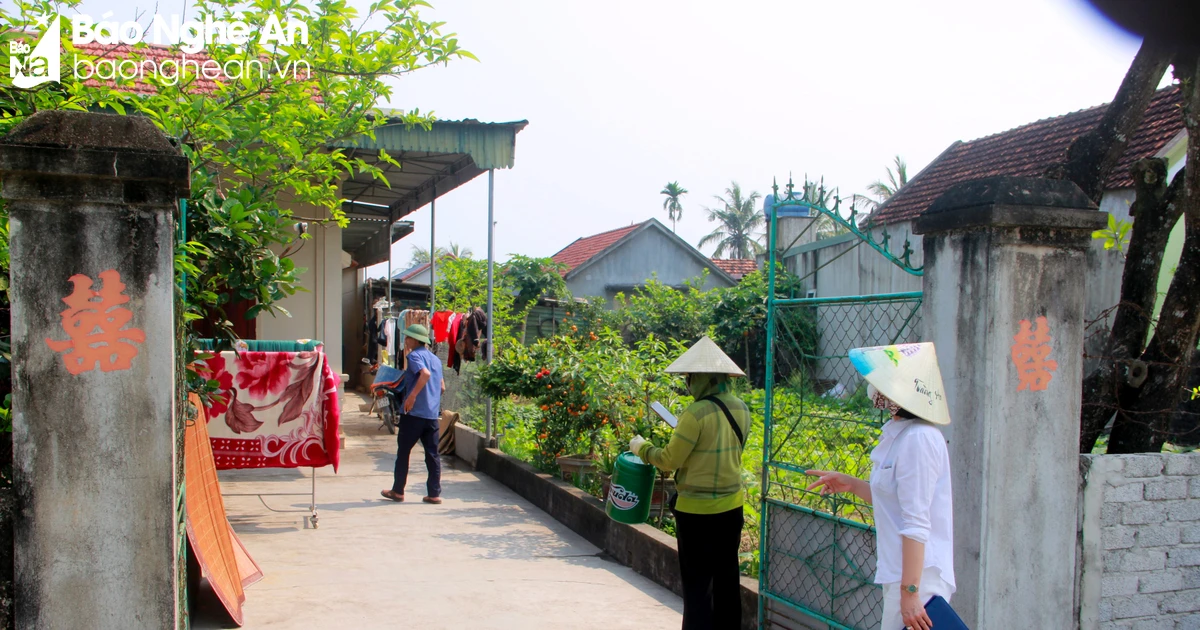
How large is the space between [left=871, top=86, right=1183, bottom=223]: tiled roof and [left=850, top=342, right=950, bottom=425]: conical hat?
10020 mm

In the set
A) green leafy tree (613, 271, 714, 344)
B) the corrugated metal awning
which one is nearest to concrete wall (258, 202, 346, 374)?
the corrugated metal awning

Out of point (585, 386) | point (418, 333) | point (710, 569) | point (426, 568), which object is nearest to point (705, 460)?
point (710, 569)

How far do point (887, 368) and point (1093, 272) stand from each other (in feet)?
35.4

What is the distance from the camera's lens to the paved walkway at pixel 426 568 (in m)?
5.37

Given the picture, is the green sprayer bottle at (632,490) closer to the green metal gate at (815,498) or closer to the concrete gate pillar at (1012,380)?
the green metal gate at (815,498)

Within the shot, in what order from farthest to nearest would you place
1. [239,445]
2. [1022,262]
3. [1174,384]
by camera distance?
1. [239,445]
2. [1174,384]
3. [1022,262]

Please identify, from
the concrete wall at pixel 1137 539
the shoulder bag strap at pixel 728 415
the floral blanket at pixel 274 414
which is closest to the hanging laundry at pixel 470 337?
the floral blanket at pixel 274 414

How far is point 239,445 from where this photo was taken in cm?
731

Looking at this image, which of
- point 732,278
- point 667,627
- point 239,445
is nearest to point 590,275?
point 732,278

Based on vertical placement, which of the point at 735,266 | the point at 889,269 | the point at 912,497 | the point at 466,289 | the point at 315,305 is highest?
the point at 735,266

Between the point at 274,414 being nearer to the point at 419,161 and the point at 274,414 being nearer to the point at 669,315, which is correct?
the point at 419,161

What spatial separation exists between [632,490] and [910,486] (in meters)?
2.63

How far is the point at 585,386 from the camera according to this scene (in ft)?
26.9

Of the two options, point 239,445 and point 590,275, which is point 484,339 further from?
point 590,275
